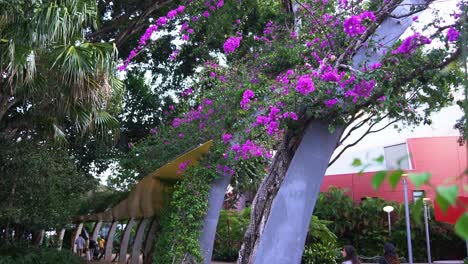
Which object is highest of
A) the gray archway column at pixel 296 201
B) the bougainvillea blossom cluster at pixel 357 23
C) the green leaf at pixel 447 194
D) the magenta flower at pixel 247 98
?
the bougainvillea blossom cluster at pixel 357 23

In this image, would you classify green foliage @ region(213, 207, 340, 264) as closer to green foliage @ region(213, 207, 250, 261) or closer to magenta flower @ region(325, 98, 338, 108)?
green foliage @ region(213, 207, 250, 261)

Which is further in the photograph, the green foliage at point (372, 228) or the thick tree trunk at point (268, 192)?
the green foliage at point (372, 228)

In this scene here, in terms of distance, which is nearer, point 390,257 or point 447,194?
point 447,194

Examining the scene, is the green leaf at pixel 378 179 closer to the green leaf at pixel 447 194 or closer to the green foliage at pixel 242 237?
the green leaf at pixel 447 194

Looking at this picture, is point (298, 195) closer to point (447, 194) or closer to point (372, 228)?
point (447, 194)

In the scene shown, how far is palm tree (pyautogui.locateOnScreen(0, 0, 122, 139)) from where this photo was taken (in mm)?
9484

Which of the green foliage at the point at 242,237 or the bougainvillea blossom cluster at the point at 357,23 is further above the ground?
the bougainvillea blossom cluster at the point at 357,23

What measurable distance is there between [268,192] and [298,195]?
2.84ft

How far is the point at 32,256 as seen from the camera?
14.5 metres

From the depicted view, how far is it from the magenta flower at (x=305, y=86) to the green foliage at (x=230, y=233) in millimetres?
14606

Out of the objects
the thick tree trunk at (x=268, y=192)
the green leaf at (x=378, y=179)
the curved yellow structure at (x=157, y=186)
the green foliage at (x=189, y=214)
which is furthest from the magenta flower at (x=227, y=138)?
the green leaf at (x=378, y=179)

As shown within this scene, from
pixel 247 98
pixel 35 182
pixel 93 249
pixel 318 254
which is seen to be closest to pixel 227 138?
pixel 247 98

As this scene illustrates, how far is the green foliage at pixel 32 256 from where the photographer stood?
13750mm

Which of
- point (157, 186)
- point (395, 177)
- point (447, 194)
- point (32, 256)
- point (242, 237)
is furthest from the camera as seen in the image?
point (242, 237)
